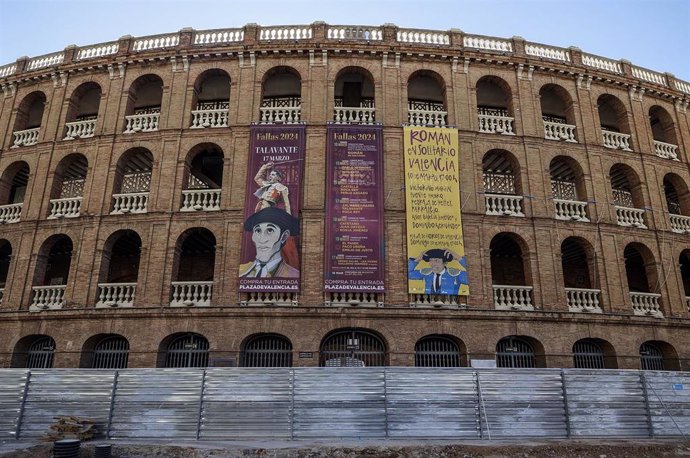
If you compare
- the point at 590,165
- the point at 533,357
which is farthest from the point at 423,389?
the point at 590,165

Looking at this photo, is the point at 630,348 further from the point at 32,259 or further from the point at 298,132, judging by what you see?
the point at 32,259

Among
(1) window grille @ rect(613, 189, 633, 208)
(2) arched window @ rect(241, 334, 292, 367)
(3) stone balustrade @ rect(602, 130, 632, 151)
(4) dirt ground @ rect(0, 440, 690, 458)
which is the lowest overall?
(4) dirt ground @ rect(0, 440, 690, 458)

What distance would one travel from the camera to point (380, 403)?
1227 centimetres

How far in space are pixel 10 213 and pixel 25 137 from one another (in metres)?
3.94

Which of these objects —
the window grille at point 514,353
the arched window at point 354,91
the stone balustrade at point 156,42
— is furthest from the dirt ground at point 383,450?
the stone balustrade at point 156,42

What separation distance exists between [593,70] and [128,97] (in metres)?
22.0

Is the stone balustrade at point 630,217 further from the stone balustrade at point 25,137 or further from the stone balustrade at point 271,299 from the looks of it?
the stone balustrade at point 25,137

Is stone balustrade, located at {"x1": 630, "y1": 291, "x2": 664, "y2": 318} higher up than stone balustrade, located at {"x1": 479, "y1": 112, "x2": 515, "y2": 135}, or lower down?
lower down

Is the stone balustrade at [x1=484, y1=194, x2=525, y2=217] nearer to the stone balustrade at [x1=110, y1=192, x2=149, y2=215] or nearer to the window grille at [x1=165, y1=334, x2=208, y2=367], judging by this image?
the window grille at [x1=165, y1=334, x2=208, y2=367]

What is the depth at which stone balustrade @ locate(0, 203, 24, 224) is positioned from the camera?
20531 mm

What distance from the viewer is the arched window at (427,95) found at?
20.6m

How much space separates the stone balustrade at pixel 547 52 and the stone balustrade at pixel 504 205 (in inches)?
294

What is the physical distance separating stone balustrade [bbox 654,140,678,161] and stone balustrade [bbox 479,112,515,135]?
767 centimetres

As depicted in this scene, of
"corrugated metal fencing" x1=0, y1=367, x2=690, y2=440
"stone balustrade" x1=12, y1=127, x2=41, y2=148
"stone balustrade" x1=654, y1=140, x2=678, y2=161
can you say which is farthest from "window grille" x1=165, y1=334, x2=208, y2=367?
"stone balustrade" x1=654, y1=140, x2=678, y2=161
